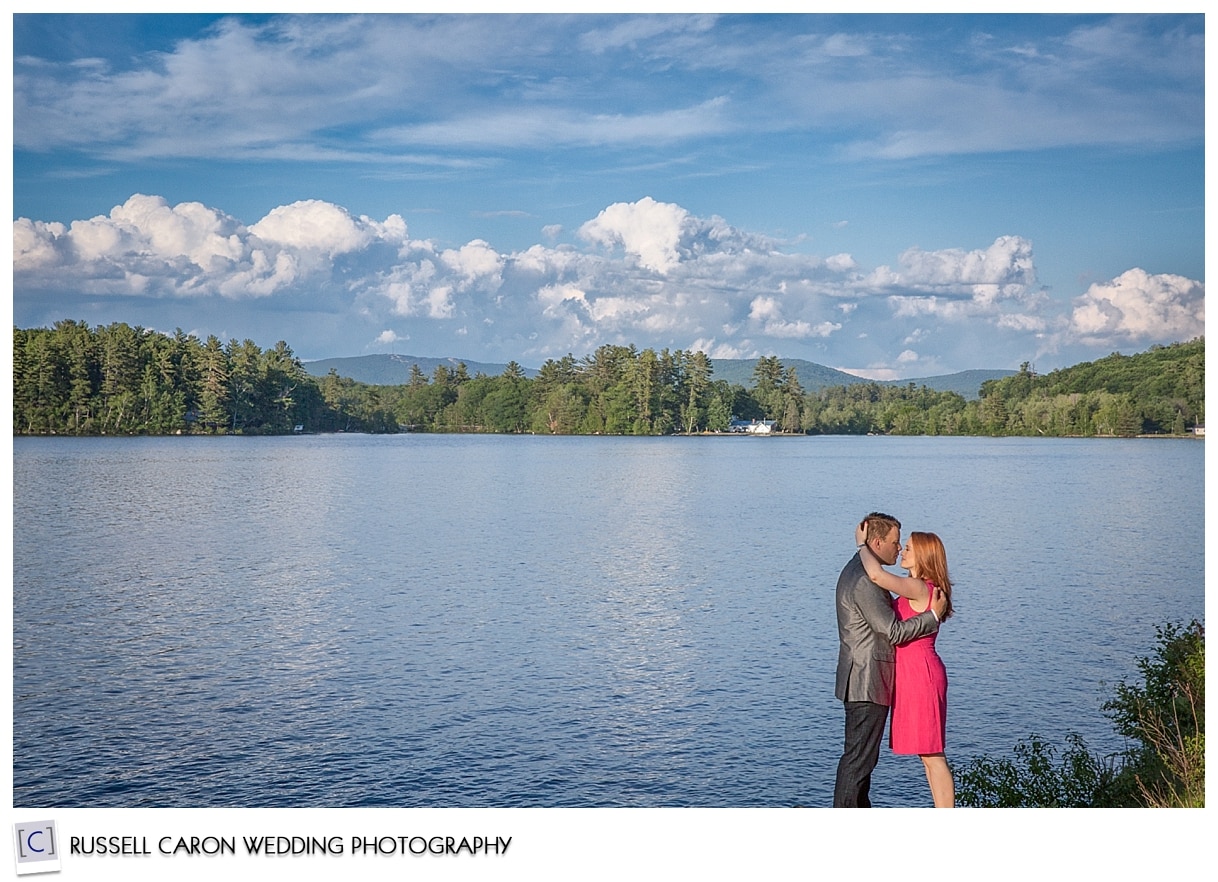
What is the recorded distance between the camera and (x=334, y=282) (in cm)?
6675

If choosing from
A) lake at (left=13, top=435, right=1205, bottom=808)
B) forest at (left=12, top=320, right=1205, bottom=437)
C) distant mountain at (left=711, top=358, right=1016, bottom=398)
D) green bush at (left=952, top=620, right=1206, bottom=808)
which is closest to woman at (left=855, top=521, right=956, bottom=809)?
green bush at (left=952, top=620, right=1206, bottom=808)

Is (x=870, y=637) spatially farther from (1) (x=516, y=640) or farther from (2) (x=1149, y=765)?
(1) (x=516, y=640)

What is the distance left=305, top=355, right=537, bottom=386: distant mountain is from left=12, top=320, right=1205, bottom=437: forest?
27.6 inches

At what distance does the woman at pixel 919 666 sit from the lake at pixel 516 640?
151 inches

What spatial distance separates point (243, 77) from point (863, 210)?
106 feet

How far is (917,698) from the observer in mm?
4914

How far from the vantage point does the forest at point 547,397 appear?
219 feet

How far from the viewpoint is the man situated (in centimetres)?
475
